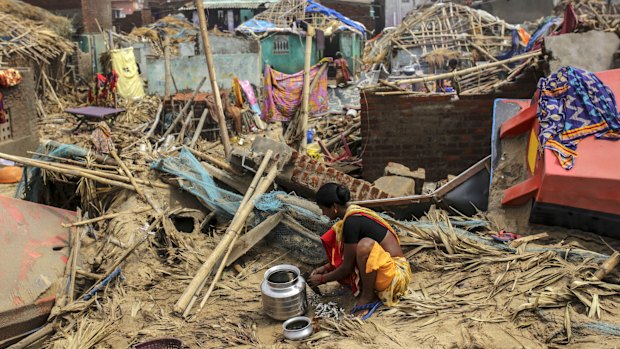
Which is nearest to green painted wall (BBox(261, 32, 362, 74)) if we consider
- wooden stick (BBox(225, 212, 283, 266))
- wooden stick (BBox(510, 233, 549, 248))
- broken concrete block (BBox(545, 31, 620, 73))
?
broken concrete block (BBox(545, 31, 620, 73))

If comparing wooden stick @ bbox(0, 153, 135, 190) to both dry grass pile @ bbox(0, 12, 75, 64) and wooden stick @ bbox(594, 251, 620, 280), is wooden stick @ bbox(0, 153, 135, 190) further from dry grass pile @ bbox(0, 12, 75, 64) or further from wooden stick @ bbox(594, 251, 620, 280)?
dry grass pile @ bbox(0, 12, 75, 64)

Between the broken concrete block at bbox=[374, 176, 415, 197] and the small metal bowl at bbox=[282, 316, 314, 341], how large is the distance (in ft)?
8.06

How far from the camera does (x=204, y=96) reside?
1145 centimetres

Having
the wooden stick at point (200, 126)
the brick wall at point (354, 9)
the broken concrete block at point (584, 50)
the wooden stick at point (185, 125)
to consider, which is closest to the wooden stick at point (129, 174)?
the wooden stick at point (200, 126)

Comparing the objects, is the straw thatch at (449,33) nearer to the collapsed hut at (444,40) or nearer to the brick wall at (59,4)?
the collapsed hut at (444,40)

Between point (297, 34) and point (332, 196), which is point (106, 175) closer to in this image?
point (332, 196)

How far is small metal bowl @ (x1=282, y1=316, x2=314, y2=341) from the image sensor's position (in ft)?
12.1

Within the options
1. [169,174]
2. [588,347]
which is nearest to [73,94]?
[169,174]

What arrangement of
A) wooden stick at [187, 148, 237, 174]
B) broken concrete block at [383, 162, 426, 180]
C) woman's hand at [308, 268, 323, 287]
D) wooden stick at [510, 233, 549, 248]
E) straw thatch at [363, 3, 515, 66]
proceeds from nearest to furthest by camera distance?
woman's hand at [308, 268, 323, 287], wooden stick at [510, 233, 549, 248], wooden stick at [187, 148, 237, 174], broken concrete block at [383, 162, 426, 180], straw thatch at [363, 3, 515, 66]

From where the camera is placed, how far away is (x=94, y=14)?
2344 cm

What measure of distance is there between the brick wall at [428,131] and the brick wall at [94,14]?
65.7 feet

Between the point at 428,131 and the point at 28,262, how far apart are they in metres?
5.15

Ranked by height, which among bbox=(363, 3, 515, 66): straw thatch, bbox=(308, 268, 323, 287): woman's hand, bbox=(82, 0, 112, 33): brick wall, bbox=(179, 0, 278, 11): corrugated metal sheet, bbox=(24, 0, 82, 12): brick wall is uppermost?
bbox=(179, 0, 278, 11): corrugated metal sheet

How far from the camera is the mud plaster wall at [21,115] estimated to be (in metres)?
9.80
